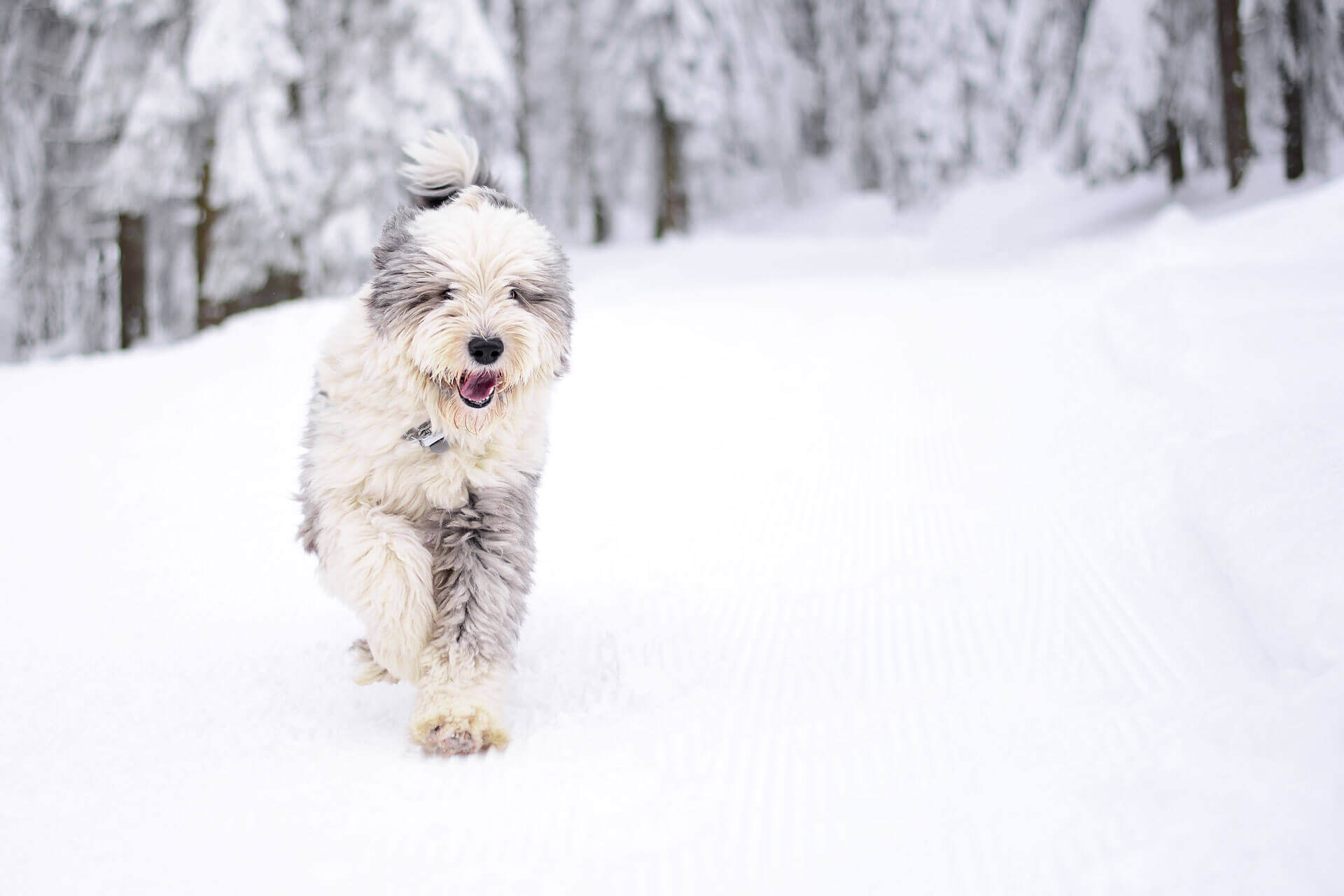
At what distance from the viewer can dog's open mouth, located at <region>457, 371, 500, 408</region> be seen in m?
3.64

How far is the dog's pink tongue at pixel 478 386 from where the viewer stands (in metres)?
3.64

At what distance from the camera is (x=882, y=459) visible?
284 inches

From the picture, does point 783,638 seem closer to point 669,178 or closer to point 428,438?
point 428,438

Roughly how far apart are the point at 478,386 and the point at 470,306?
28 cm

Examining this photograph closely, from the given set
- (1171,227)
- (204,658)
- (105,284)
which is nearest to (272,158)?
(105,284)

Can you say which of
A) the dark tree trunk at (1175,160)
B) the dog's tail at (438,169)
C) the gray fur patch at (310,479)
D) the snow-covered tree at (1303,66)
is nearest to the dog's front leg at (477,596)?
the gray fur patch at (310,479)

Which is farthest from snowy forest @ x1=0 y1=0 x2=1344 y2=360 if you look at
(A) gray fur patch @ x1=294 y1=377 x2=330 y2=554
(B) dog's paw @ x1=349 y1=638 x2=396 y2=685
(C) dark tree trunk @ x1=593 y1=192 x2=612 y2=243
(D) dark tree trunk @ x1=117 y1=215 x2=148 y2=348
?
(B) dog's paw @ x1=349 y1=638 x2=396 y2=685

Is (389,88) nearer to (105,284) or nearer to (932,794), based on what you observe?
(105,284)

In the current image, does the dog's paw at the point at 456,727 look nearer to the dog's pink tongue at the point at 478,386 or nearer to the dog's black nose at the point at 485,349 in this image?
the dog's pink tongue at the point at 478,386

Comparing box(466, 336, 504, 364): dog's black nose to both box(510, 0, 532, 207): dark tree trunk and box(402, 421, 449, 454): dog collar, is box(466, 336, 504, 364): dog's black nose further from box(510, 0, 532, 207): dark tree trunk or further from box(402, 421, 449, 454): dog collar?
box(510, 0, 532, 207): dark tree trunk

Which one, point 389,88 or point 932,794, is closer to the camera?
point 932,794

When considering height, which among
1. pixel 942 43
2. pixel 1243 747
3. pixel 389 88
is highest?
pixel 942 43

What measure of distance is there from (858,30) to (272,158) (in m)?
21.6

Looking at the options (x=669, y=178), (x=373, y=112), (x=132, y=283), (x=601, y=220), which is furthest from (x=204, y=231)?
(x=601, y=220)
